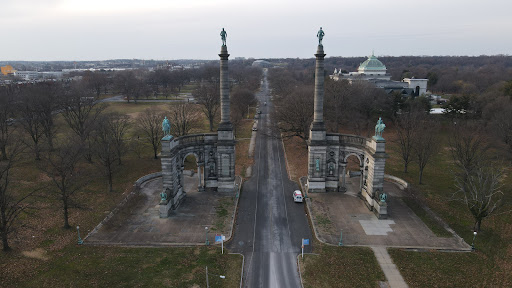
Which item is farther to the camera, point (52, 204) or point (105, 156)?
point (105, 156)

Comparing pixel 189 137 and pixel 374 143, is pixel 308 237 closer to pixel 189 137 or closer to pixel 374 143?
pixel 374 143

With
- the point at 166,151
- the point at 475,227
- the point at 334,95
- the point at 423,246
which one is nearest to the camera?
the point at 423,246

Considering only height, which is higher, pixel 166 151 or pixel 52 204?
pixel 166 151

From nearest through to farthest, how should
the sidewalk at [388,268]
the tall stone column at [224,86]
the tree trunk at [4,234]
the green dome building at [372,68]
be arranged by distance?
the sidewalk at [388,268] → the tree trunk at [4,234] → the tall stone column at [224,86] → the green dome building at [372,68]

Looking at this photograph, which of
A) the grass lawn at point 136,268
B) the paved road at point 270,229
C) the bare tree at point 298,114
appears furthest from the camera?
the bare tree at point 298,114

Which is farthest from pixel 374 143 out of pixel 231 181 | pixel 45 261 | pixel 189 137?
pixel 45 261

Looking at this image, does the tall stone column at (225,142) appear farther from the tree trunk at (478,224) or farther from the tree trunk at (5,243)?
the tree trunk at (478,224)

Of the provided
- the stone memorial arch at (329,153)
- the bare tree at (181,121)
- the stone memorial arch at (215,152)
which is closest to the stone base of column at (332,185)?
the stone memorial arch at (329,153)
